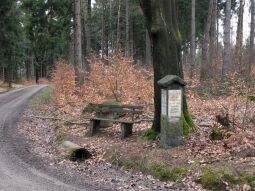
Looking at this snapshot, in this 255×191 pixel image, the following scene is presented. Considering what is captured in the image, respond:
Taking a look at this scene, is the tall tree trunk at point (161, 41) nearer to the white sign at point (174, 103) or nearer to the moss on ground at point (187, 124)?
the moss on ground at point (187, 124)

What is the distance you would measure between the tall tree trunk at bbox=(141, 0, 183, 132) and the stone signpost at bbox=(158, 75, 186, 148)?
844 mm

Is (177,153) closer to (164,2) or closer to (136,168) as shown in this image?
(136,168)

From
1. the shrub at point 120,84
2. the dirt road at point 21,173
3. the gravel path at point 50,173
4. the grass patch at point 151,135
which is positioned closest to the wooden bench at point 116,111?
the grass patch at point 151,135

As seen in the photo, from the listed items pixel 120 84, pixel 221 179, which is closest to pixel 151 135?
pixel 221 179

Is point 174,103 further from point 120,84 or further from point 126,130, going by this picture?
point 120,84

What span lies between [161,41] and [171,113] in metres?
2.12

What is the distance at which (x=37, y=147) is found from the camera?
479 inches

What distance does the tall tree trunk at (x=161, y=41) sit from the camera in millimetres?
10812

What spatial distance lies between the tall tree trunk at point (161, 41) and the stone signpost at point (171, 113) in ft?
2.77

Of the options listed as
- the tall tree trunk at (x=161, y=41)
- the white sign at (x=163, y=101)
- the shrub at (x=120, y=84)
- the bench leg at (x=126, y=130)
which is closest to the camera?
the white sign at (x=163, y=101)

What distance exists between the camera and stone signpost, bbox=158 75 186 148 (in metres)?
9.86

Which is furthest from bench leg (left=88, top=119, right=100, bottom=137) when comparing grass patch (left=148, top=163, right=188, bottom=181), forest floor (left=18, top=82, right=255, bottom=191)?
grass patch (left=148, top=163, right=188, bottom=181)

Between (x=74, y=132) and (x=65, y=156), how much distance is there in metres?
3.26

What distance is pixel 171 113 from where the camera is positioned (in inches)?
392
